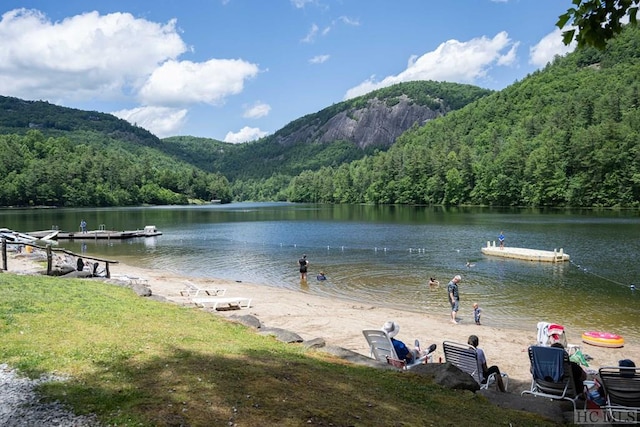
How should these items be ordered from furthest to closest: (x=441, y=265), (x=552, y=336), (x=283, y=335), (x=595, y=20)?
(x=441, y=265) → (x=552, y=336) → (x=283, y=335) → (x=595, y=20)

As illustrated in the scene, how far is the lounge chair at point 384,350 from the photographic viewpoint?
12305 millimetres

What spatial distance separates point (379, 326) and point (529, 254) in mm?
28091

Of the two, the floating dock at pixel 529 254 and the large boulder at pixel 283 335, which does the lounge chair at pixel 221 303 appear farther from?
the floating dock at pixel 529 254

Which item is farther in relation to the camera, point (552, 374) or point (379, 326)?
point (379, 326)

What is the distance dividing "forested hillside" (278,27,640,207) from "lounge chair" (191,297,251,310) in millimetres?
109079

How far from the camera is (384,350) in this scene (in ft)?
42.0

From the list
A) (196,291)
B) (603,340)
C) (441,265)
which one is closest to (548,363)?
(603,340)

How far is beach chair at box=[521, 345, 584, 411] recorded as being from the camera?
30.8ft

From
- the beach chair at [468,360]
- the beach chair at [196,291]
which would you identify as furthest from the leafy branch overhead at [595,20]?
the beach chair at [196,291]

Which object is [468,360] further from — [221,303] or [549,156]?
[549,156]

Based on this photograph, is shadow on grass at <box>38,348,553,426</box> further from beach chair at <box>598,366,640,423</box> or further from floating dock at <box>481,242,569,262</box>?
floating dock at <box>481,242,569,262</box>

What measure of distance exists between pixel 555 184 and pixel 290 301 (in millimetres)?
113836

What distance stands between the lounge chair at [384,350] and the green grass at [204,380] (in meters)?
2.16

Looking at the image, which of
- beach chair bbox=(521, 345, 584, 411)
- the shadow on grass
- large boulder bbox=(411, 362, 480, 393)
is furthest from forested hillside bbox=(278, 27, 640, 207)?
the shadow on grass
